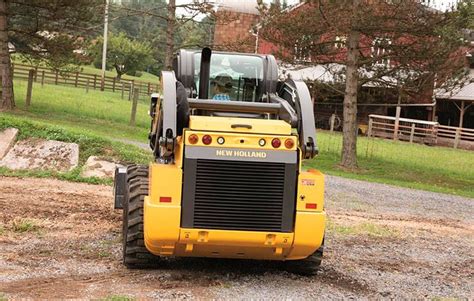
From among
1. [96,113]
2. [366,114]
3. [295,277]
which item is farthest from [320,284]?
[366,114]

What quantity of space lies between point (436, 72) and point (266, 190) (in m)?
15.1

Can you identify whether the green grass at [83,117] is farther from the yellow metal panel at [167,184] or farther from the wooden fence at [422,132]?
the yellow metal panel at [167,184]

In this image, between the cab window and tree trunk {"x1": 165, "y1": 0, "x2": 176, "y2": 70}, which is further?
tree trunk {"x1": 165, "y1": 0, "x2": 176, "y2": 70}

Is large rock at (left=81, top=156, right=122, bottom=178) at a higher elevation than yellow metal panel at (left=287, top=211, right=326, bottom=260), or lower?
lower

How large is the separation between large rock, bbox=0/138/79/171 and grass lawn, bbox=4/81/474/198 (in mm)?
2966

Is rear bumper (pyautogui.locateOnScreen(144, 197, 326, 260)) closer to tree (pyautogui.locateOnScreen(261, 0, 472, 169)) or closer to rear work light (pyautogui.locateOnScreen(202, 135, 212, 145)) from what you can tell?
rear work light (pyautogui.locateOnScreen(202, 135, 212, 145))

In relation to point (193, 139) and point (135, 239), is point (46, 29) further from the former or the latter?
point (193, 139)

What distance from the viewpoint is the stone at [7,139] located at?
1550 centimetres

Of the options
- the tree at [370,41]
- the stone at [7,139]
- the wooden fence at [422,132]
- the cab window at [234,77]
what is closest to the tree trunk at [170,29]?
the tree at [370,41]

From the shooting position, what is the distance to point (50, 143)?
50.6 feet

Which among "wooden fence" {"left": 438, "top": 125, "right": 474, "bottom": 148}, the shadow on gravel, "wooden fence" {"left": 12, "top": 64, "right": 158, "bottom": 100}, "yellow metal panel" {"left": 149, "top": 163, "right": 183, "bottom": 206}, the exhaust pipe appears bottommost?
the shadow on gravel

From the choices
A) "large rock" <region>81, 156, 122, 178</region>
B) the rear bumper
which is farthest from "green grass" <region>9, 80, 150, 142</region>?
A: the rear bumper

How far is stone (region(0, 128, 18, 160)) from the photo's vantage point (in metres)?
15.5

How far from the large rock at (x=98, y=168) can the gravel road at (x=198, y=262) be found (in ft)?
4.85
